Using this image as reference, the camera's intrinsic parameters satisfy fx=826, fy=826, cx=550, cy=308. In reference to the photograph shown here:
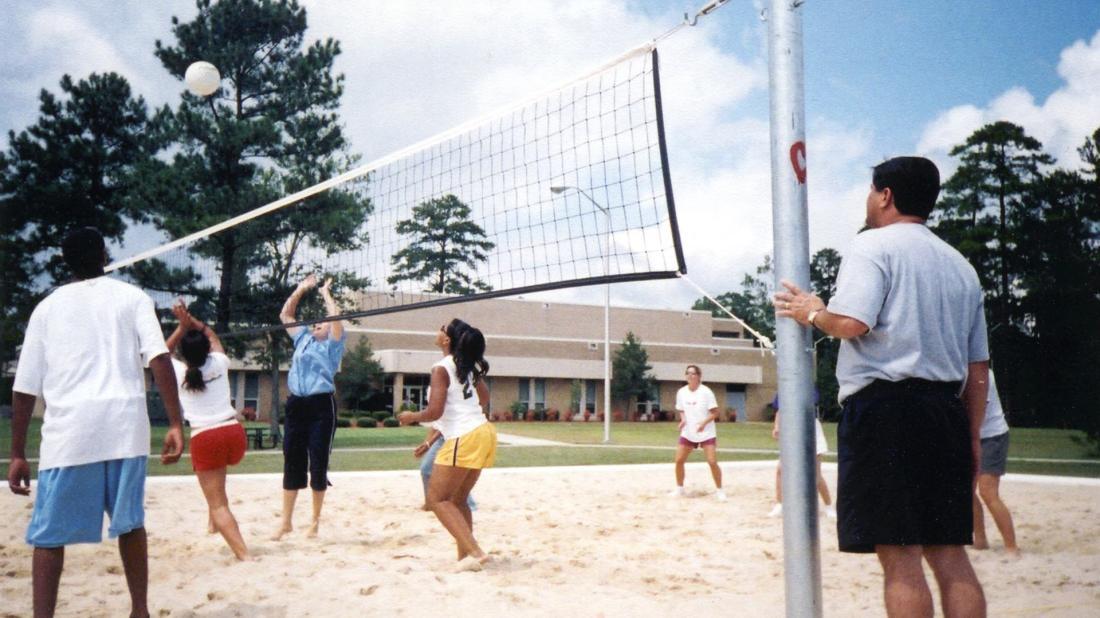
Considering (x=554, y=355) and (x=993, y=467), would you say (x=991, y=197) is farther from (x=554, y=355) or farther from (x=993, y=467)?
(x=993, y=467)

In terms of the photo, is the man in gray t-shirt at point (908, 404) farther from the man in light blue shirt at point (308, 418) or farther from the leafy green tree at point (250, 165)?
the leafy green tree at point (250, 165)

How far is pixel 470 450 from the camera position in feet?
16.6

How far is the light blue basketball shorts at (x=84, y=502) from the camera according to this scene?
3346 millimetres

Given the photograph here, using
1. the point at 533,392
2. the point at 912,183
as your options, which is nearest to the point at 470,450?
the point at 912,183

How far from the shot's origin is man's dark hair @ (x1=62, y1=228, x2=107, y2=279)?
360 cm

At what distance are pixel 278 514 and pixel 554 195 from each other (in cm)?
427

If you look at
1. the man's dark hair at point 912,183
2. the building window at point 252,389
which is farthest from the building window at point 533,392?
the man's dark hair at point 912,183

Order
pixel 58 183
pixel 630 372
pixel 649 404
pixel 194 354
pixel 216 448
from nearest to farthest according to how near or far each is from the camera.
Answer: pixel 216 448 → pixel 194 354 → pixel 58 183 → pixel 630 372 → pixel 649 404

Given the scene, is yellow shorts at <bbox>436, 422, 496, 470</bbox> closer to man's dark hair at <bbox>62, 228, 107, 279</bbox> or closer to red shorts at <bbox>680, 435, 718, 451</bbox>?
man's dark hair at <bbox>62, 228, 107, 279</bbox>

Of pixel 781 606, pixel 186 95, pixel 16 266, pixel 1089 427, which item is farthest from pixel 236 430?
pixel 16 266

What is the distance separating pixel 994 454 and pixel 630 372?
43.3 m

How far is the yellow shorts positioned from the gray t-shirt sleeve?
2800 mm

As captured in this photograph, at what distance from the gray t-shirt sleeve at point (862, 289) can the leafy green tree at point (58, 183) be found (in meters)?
26.0

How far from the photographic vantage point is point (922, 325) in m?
2.67
